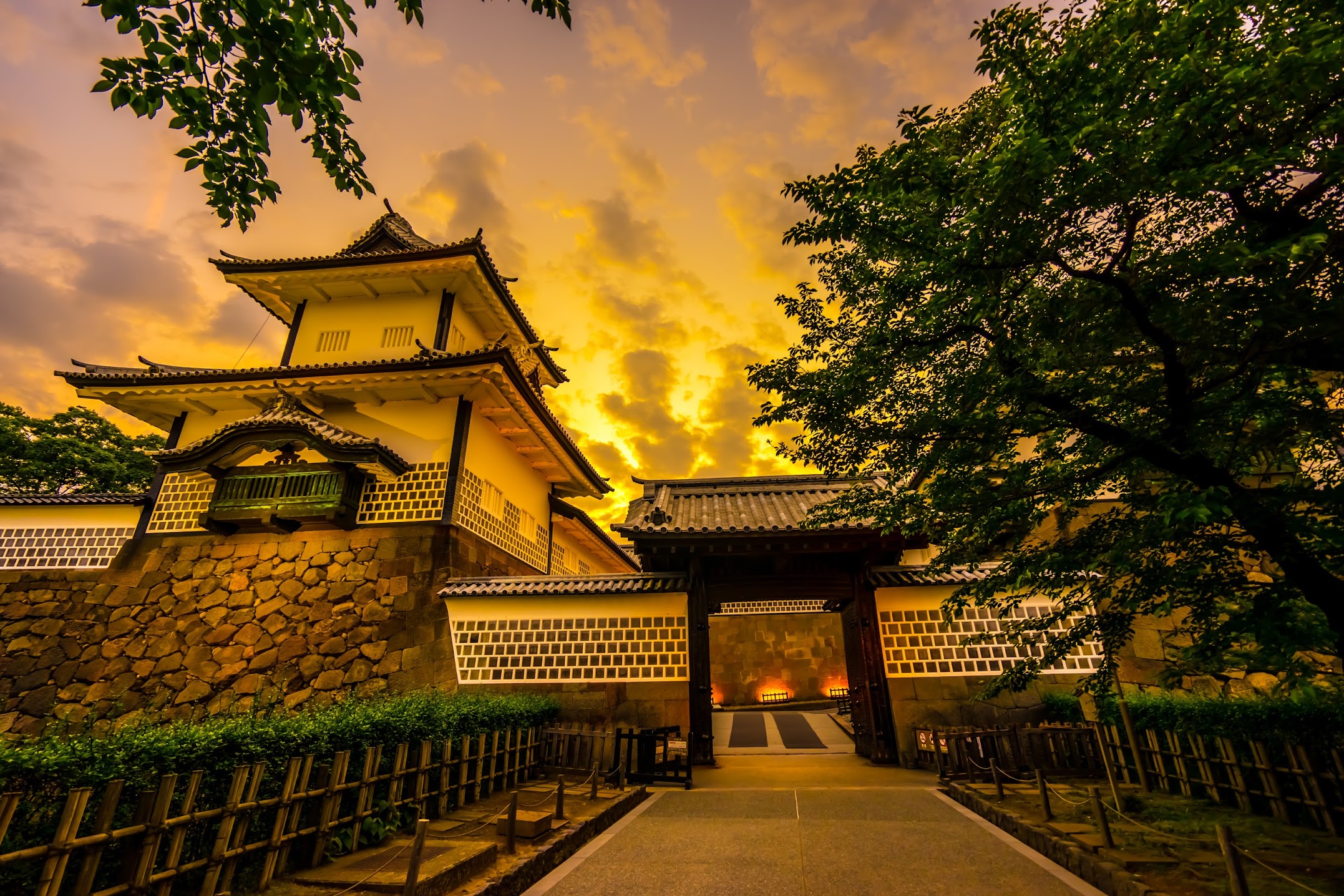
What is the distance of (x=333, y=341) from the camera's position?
14.2m

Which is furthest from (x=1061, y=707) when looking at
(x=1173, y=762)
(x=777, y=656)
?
(x=777, y=656)

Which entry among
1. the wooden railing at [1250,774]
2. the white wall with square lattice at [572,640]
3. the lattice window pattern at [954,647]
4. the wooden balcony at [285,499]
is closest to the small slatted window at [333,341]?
the wooden balcony at [285,499]

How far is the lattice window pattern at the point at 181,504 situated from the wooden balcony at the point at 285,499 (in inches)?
22.6

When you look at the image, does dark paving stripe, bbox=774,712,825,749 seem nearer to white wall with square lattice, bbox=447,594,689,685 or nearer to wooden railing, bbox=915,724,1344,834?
wooden railing, bbox=915,724,1344,834

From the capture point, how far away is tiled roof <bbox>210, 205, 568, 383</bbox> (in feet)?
43.8

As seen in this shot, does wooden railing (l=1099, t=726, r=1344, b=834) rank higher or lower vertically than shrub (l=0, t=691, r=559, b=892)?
lower

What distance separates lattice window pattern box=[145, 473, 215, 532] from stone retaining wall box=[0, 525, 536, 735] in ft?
0.99

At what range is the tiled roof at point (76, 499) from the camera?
40.6 feet

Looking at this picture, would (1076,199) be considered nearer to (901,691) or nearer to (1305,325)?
(1305,325)

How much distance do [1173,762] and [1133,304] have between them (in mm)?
6186

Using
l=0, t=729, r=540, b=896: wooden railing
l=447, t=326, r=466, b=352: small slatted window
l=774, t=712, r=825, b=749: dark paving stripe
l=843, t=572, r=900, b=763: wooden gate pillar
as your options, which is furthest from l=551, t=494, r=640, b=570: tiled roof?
l=0, t=729, r=540, b=896: wooden railing

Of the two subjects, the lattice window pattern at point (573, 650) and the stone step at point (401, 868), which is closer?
the stone step at point (401, 868)

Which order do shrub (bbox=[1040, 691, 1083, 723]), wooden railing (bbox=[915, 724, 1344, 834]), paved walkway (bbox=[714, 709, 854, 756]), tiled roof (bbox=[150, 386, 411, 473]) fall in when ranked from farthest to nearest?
1. paved walkway (bbox=[714, 709, 854, 756])
2. tiled roof (bbox=[150, 386, 411, 473])
3. shrub (bbox=[1040, 691, 1083, 723])
4. wooden railing (bbox=[915, 724, 1344, 834])

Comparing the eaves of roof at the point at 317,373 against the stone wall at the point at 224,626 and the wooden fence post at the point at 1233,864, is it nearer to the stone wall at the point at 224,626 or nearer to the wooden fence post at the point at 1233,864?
A: the stone wall at the point at 224,626
